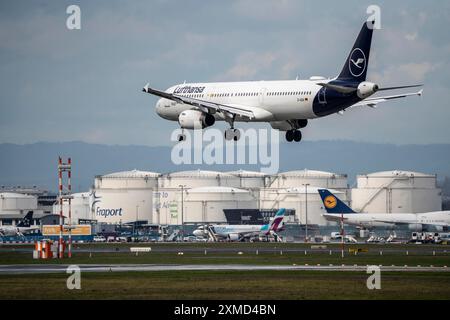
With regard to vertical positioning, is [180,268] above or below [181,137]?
below

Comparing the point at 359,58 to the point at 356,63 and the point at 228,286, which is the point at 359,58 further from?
the point at 228,286

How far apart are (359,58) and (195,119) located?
19.5m

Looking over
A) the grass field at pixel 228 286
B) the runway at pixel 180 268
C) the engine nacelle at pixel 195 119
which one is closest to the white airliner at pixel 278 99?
the engine nacelle at pixel 195 119

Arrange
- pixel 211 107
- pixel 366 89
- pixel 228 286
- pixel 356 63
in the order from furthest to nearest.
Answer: pixel 211 107 < pixel 356 63 < pixel 366 89 < pixel 228 286

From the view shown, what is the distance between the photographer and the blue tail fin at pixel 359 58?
114 m

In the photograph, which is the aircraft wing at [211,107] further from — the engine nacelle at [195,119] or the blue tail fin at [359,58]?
the blue tail fin at [359,58]

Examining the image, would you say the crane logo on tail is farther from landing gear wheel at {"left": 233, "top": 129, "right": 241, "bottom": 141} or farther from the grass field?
the grass field

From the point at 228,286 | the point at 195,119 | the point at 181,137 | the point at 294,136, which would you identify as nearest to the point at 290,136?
the point at 294,136

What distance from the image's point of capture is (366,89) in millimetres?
112438

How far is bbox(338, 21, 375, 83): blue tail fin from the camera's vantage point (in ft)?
373

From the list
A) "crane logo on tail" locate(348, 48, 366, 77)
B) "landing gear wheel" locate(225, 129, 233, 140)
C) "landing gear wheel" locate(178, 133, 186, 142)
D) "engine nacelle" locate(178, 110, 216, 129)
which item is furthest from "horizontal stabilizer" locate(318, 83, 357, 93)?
"landing gear wheel" locate(178, 133, 186, 142)

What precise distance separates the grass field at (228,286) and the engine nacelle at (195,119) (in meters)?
26.5
